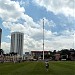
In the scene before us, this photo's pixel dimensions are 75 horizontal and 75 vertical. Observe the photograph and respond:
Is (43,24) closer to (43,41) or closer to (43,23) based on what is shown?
(43,23)

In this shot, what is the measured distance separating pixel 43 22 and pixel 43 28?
3053mm

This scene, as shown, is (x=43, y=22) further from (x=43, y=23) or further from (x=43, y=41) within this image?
(x=43, y=41)

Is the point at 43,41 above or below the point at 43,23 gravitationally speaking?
below

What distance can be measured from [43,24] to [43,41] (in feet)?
28.3

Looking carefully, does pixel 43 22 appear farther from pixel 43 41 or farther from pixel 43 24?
pixel 43 41

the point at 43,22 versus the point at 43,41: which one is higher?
the point at 43,22

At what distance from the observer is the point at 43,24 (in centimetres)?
12975

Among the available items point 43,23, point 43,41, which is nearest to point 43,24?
point 43,23

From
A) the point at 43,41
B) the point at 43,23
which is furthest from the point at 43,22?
the point at 43,41

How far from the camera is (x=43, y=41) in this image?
418 feet

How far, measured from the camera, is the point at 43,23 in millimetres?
129750

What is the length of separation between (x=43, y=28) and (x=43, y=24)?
2.29 metres

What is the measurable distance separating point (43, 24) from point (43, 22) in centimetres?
107
